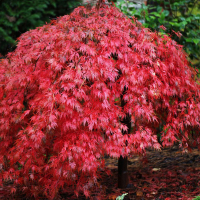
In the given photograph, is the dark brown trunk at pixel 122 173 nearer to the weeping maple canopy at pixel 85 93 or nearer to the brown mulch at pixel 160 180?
the brown mulch at pixel 160 180

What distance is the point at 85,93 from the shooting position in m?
3.09

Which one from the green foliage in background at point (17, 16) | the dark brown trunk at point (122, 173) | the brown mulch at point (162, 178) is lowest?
the brown mulch at point (162, 178)

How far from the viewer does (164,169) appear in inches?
213

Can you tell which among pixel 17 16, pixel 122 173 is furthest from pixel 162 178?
pixel 17 16

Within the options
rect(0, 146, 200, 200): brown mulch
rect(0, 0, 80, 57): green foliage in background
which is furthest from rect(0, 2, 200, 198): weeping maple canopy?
rect(0, 0, 80, 57): green foliage in background

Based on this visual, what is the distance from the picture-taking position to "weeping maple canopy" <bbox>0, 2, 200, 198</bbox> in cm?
301

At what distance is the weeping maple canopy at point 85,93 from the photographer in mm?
3014

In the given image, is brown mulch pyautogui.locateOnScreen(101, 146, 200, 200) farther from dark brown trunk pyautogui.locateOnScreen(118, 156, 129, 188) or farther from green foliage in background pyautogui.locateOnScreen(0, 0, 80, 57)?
green foliage in background pyautogui.locateOnScreen(0, 0, 80, 57)

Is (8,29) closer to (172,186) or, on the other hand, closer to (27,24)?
(27,24)

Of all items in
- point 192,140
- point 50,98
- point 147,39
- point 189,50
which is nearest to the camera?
point 50,98

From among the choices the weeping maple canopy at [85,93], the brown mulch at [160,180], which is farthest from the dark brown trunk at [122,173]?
the weeping maple canopy at [85,93]

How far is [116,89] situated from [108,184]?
7.65 feet

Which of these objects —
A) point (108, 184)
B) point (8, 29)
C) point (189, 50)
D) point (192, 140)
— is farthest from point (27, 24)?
point (192, 140)

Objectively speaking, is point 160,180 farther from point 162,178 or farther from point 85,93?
point 85,93
